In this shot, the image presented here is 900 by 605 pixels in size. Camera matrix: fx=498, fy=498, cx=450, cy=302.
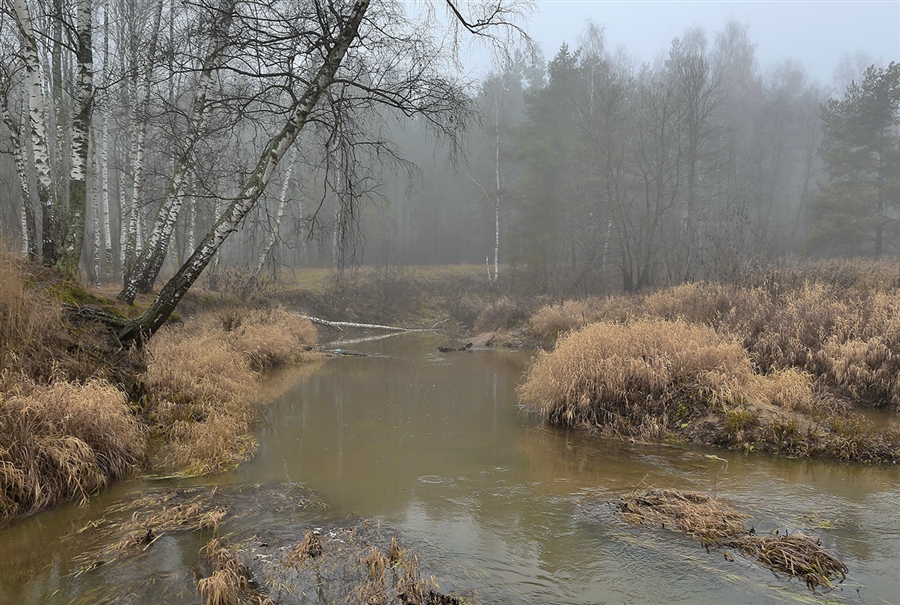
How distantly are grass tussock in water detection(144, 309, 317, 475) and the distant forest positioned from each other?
241cm

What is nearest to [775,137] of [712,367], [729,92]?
[729,92]

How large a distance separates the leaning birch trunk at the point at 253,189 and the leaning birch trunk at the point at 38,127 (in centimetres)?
245

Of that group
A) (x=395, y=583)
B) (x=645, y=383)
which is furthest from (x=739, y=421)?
(x=395, y=583)

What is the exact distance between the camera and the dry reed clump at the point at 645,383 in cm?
774

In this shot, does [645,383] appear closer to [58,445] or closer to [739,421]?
[739,421]

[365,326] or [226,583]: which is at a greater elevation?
[365,326]

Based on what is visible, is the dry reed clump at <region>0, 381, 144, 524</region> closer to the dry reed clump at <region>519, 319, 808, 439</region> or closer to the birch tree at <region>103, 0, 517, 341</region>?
the birch tree at <region>103, 0, 517, 341</region>

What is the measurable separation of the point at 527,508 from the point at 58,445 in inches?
190

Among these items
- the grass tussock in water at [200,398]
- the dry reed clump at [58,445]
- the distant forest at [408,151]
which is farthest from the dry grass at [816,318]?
the dry reed clump at [58,445]

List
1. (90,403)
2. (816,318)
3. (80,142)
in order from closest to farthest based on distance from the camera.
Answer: (90,403) → (80,142) → (816,318)

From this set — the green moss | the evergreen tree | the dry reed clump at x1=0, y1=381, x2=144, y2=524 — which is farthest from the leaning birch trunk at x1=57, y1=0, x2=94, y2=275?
the evergreen tree

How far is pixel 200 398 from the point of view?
26.3ft

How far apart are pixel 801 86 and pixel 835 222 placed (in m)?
27.1

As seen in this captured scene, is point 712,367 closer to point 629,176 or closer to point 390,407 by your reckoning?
point 390,407
